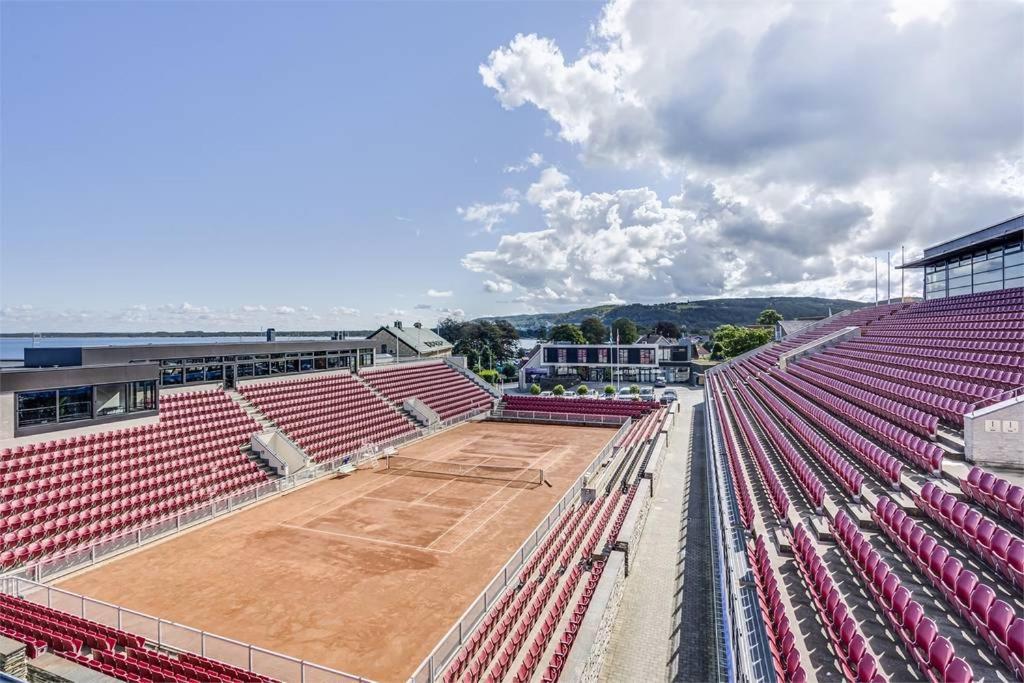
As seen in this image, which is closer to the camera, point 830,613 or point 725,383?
point 830,613

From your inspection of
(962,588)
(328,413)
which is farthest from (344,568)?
(328,413)

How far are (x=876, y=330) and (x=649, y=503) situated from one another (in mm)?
28733

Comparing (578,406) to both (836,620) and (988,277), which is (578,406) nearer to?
(988,277)

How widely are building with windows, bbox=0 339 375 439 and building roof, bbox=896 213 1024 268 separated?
45.7 m

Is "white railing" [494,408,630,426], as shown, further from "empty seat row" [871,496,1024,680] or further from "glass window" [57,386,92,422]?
"empty seat row" [871,496,1024,680]

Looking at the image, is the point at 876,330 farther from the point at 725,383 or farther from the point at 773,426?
the point at 773,426

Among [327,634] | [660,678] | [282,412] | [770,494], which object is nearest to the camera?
[660,678]

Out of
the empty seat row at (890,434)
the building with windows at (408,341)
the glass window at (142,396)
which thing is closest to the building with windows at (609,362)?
the building with windows at (408,341)

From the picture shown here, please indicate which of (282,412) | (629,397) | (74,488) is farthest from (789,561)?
(629,397)

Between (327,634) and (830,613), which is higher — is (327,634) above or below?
below

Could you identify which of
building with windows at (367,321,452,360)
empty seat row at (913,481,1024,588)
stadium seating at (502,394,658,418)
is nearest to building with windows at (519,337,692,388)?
building with windows at (367,321,452,360)

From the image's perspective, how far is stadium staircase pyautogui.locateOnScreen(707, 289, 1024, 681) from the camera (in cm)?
753

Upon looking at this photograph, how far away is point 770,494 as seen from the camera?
15961 mm

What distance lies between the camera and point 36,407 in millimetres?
19047
